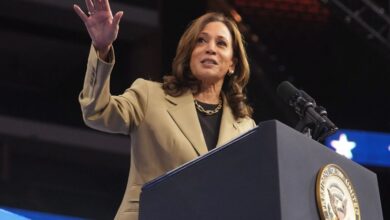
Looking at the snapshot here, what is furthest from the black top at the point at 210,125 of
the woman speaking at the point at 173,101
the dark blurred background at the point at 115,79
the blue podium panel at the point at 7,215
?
the dark blurred background at the point at 115,79

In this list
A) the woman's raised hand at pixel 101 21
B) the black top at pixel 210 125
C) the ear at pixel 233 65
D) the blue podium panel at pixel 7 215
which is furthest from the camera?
the ear at pixel 233 65

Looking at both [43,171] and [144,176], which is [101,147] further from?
[144,176]

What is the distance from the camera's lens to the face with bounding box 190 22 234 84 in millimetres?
2482

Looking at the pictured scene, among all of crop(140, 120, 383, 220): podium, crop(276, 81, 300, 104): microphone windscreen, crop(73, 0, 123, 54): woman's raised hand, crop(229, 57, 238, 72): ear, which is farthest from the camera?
crop(229, 57, 238, 72): ear

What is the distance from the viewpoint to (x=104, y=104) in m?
2.21

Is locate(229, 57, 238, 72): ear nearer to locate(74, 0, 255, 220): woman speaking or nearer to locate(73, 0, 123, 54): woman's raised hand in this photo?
locate(74, 0, 255, 220): woman speaking

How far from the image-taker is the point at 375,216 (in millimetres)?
2049

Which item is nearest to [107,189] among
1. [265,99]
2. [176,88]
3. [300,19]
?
[265,99]

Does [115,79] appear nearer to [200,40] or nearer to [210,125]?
[200,40]

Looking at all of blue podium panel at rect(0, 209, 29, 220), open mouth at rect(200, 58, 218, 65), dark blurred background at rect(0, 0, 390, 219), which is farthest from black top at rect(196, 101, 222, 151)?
dark blurred background at rect(0, 0, 390, 219)

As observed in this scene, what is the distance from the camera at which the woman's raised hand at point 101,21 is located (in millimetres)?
2092

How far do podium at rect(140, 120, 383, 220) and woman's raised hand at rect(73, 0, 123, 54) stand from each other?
0.37m

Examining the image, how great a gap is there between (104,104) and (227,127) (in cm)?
37

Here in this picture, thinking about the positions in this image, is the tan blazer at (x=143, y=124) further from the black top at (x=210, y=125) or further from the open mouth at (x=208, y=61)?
the open mouth at (x=208, y=61)
